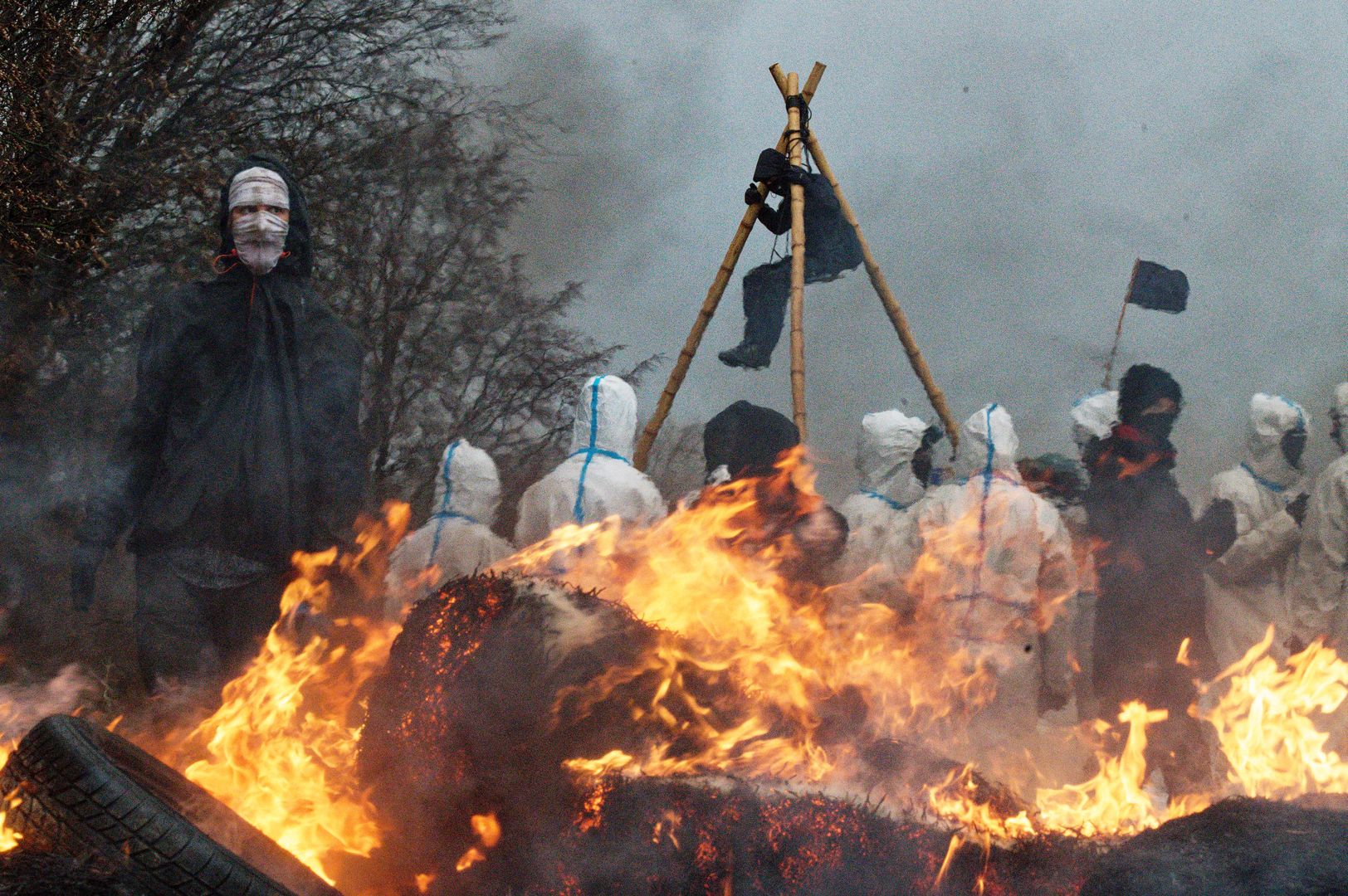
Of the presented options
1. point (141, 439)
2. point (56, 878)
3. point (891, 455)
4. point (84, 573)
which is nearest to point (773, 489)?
point (891, 455)

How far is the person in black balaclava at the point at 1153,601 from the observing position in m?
5.17

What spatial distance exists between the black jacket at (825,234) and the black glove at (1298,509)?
3.05 m

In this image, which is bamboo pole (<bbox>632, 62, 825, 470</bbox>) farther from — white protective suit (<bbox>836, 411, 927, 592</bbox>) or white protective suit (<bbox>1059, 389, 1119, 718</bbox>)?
white protective suit (<bbox>1059, 389, 1119, 718</bbox>)

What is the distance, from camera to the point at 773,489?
16.8 feet

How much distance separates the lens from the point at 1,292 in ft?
19.8

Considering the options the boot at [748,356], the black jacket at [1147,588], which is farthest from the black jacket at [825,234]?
the black jacket at [1147,588]

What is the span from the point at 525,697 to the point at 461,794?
0.31 m

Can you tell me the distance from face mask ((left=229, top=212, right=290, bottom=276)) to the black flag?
216 inches

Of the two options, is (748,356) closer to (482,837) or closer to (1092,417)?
(1092,417)

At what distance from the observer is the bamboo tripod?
6328 mm

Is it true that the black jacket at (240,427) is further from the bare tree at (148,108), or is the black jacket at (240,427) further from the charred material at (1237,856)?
the charred material at (1237,856)

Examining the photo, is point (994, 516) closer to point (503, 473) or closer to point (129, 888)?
point (129, 888)

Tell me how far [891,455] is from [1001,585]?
111 cm

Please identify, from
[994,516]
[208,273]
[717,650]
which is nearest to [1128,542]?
[994,516]
